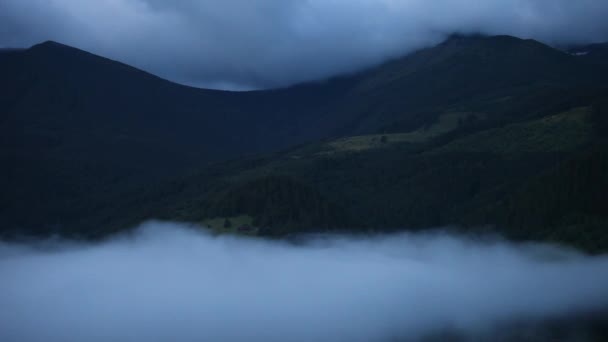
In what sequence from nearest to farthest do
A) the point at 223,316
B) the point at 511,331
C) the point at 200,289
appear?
the point at 511,331
the point at 223,316
the point at 200,289

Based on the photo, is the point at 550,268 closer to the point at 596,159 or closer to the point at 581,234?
the point at 581,234

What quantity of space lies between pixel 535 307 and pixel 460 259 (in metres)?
43.5

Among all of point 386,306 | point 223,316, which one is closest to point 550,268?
point 386,306

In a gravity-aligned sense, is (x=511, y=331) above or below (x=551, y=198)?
below

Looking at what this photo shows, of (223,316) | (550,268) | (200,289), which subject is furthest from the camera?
(200,289)

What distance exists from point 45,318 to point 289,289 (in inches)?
2507

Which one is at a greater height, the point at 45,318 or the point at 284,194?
the point at 284,194

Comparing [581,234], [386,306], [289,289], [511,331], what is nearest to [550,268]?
[581,234]

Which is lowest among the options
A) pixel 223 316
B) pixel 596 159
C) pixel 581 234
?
pixel 223 316

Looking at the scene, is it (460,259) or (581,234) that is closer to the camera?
(581,234)

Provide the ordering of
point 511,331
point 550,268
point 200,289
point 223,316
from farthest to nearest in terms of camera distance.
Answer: point 200,289, point 223,316, point 550,268, point 511,331

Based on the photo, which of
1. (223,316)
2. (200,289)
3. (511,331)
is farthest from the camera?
(200,289)

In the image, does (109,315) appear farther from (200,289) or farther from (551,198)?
(551,198)

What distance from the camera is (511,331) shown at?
142875 mm
